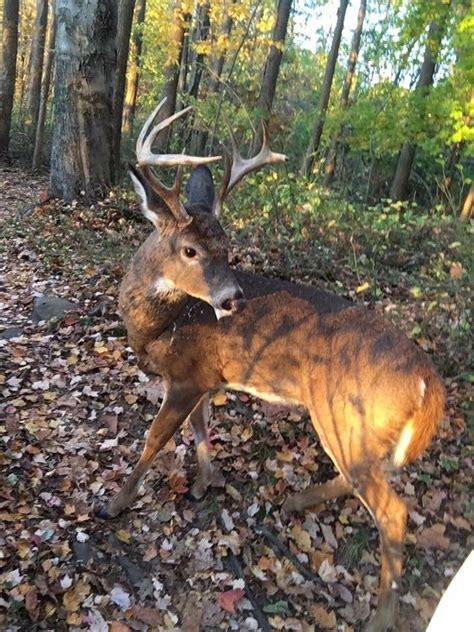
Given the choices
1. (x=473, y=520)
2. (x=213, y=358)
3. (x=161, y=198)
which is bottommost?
(x=473, y=520)

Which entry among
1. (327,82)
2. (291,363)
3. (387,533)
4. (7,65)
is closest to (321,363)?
(291,363)

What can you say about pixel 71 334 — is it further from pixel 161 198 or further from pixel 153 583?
pixel 153 583

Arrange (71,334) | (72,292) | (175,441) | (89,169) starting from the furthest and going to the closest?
(89,169) < (72,292) < (71,334) < (175,441)

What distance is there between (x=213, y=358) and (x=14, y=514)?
1632 mm

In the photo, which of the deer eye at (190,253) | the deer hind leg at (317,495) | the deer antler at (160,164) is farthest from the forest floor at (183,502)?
the deer antler at (160,164)

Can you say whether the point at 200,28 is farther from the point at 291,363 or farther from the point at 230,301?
the point at 291,363

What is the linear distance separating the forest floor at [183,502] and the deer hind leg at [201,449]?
3.8 inches

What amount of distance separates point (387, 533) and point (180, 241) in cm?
228

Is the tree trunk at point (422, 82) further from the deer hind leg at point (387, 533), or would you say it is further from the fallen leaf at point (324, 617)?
the fallen leaf at point (324, 617)

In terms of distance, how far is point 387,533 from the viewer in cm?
373

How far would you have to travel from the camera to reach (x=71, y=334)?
6.26 metres

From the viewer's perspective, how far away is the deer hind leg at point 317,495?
14.5 ft

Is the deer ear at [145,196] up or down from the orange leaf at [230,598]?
A: up

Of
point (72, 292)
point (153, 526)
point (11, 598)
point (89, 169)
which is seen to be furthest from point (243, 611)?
point (89, 169)
